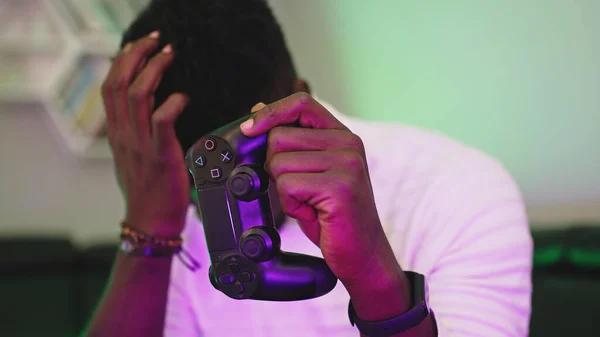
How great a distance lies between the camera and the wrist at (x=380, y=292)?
1.73 ft

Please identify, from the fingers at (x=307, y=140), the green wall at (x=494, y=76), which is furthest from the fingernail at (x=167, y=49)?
the green wall at (x=494, y=76)

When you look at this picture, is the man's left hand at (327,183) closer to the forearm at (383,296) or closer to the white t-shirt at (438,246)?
the forearm at (383,296)

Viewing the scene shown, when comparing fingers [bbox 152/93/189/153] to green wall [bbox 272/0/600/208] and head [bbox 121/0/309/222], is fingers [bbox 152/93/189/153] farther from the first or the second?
green wall [bbox 272/0/600/208]

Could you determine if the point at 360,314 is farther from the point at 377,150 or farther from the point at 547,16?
the point at 547,16

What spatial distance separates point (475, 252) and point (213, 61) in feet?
1.37

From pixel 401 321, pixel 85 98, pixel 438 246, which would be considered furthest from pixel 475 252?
pixel 85 98

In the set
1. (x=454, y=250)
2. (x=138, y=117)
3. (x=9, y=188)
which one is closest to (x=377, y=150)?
(x=454, y=250)

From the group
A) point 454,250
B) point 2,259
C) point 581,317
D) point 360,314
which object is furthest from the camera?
point 2,259

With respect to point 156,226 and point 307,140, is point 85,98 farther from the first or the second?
point 307,140

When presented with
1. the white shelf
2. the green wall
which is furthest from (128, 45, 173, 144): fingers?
the white shelf

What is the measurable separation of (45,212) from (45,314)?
12.7 inches

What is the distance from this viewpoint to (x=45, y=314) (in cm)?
161

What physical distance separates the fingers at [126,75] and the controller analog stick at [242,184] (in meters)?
0.36

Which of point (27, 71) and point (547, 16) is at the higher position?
point (27, 71)
